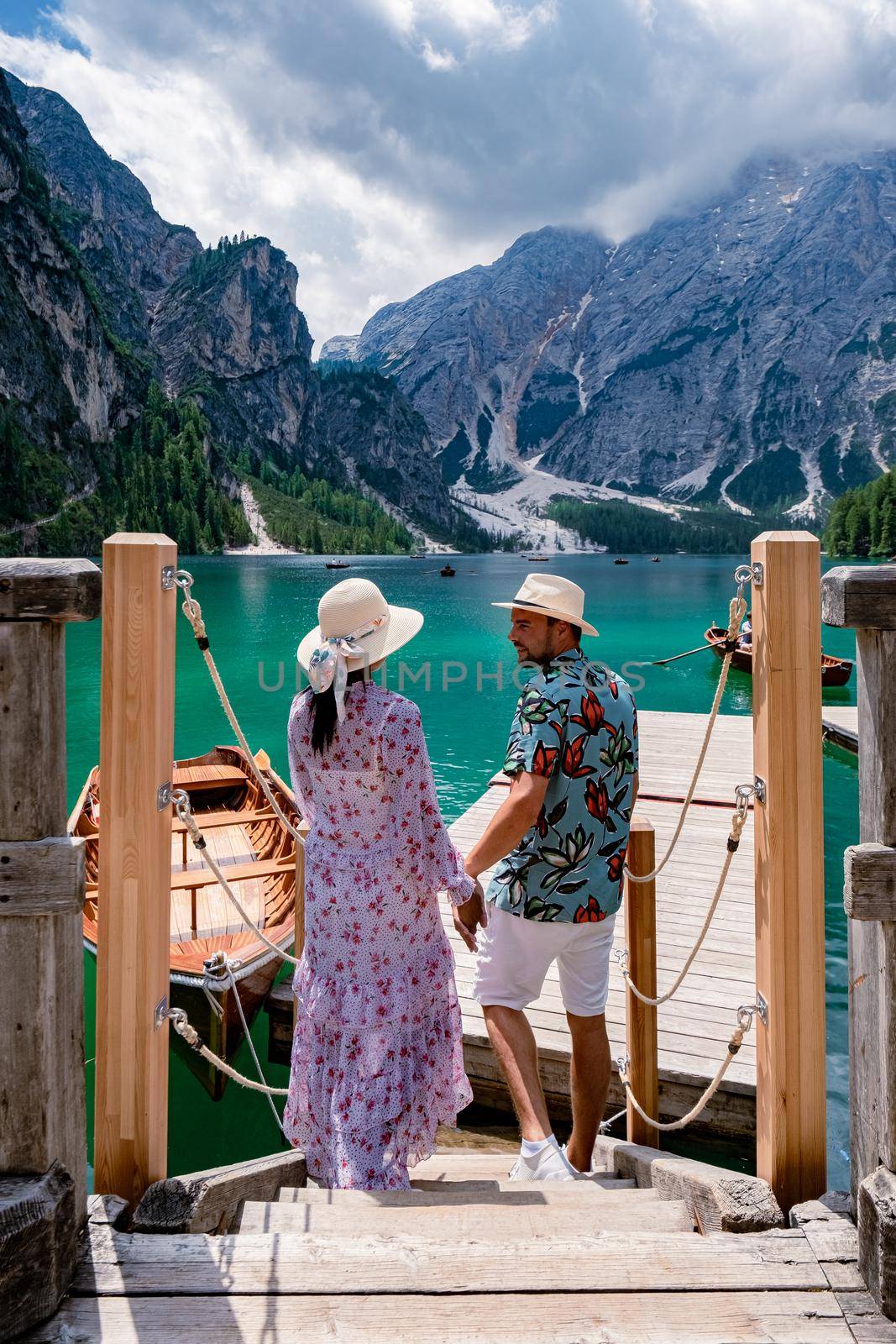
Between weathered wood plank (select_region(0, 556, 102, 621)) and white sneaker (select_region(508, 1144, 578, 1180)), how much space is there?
255 centimetres

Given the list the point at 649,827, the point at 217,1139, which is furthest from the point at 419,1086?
the point at 217,1139

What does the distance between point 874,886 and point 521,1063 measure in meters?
1.65

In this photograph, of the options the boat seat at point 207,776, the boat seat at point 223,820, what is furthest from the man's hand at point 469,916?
the boat seat at point 207,776

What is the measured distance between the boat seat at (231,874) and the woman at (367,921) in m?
3.58

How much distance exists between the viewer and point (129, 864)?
2.52 metres

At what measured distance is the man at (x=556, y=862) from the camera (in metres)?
2.98

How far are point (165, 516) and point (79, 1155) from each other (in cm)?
14252

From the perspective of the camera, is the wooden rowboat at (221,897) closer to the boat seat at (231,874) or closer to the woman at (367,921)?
the boat seat at (231,874)

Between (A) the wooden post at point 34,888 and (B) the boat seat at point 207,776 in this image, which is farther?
(B) the boat seat at point 207,776

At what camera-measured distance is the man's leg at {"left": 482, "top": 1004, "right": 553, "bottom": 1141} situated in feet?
10.3

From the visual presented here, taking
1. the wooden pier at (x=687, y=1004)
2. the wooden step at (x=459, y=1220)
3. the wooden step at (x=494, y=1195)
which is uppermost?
the wooden step at (x=459, y=1220)

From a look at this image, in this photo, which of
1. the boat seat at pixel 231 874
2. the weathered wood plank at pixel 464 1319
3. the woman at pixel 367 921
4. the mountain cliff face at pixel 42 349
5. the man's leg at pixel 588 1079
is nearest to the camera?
the weathered wood plank at pixel 464 1319

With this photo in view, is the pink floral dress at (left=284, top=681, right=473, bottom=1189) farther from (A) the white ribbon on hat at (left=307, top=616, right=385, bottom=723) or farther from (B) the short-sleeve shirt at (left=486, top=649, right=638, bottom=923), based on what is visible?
(B) the short-sleeve shirt at (left=486, top=649, right=638, bottom=923)

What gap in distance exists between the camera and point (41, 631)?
2133 millimetres
